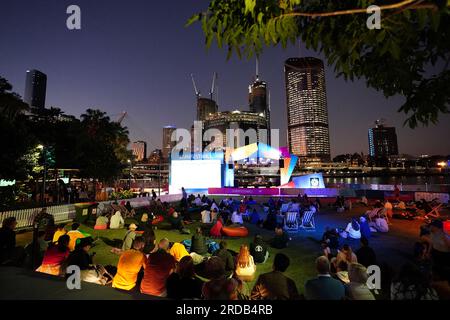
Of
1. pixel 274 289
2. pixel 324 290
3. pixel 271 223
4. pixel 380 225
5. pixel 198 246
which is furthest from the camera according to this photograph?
pixel 271 223

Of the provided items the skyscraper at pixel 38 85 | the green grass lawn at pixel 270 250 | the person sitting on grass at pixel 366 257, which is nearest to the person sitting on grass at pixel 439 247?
the person sitting on grass at pixel 366 257

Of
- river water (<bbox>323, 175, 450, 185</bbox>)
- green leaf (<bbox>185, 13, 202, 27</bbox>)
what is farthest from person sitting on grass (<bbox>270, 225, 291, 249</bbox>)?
river water (<bbox>323, 175, 450, 185</bbox>)

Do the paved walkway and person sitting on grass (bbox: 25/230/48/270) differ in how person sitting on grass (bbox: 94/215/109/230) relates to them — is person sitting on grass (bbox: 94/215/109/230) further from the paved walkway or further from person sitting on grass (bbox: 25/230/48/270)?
the paved walkway

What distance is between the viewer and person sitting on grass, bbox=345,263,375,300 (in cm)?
389

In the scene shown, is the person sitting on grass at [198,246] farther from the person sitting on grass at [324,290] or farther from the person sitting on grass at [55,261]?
the person sitting on grass at [324,290]

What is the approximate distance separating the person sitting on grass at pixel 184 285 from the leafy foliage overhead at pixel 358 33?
3.63 metres

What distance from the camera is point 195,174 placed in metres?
34.7

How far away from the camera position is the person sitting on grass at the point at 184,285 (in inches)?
161

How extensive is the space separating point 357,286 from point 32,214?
15534 mm

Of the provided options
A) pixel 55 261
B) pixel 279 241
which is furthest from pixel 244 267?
pixel 55 261

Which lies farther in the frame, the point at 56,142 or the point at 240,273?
the point at 56,142

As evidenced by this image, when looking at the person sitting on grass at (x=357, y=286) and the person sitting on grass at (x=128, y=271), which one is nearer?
the person sitting on grass at (x=357, y=286)

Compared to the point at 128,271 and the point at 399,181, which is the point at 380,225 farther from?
the point at 399,181
